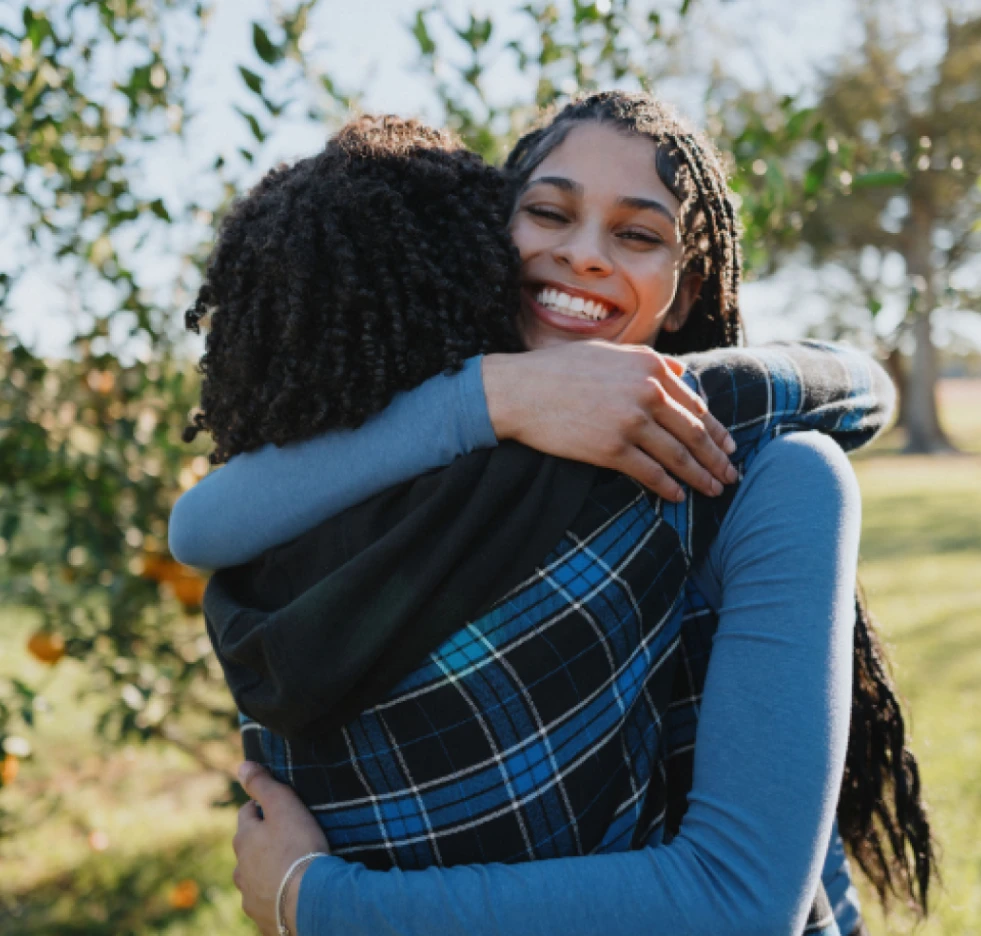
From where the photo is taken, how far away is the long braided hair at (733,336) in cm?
166

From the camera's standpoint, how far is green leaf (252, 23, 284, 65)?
241 cm

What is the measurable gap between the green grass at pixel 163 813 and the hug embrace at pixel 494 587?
76 centimetres

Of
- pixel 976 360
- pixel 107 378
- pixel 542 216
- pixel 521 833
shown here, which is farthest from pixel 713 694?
pixel 976 360

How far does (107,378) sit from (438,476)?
7.23 ft

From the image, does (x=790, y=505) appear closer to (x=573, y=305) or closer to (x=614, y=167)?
(x=573, y=305)

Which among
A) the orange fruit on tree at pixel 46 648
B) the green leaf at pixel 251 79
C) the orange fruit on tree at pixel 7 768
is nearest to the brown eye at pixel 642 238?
the green leaf at pixel 251 79

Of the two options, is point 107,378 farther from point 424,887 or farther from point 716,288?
point 424,887

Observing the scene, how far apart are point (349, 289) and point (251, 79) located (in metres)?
1.34

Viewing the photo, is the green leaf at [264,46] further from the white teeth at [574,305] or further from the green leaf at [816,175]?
the green leaf at [816,175]

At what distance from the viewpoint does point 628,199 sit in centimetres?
161

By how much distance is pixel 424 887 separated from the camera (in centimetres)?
116

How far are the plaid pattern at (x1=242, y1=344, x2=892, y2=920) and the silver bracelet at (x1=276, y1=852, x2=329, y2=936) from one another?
57 mm

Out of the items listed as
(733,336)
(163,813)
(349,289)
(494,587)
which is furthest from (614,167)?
(163,813)

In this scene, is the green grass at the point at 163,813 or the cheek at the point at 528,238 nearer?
the cheek at the point at 528,238
